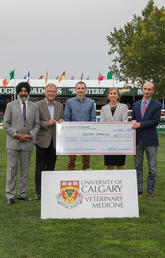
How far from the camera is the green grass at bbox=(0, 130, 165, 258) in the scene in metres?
4.16

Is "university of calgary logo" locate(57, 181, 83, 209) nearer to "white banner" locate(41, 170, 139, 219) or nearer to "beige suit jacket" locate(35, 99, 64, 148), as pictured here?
"white banner" locate(41, 170, 139, 219)

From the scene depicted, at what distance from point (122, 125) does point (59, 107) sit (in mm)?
1314

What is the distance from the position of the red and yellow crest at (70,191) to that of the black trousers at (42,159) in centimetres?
126

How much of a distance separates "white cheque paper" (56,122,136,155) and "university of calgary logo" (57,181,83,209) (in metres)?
0.46

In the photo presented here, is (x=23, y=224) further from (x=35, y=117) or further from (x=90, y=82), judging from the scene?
(x=90, y=82)

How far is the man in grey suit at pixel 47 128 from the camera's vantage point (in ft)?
21.2

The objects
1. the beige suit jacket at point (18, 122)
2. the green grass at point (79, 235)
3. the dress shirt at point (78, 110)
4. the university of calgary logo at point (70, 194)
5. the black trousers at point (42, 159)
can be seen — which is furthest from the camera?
the black trousers at point (42, 159)

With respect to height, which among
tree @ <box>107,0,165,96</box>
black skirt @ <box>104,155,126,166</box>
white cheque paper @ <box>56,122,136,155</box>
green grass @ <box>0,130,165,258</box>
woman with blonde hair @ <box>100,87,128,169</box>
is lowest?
green grass @ <box>0,130,165,258</box>

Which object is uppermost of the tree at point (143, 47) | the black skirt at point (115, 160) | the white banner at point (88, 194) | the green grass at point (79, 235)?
the tree at point (143, 47)

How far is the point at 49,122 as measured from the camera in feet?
20.8

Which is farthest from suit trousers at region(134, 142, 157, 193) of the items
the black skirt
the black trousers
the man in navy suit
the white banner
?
the black trousers

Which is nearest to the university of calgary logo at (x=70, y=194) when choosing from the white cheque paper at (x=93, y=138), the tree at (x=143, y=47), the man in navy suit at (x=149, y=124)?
the white cheque paper at (x=93, y=138)

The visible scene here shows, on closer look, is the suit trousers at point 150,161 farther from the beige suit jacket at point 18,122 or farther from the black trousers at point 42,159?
the beige suit jacket at point 18,122

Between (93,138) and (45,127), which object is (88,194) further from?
(45,127)
